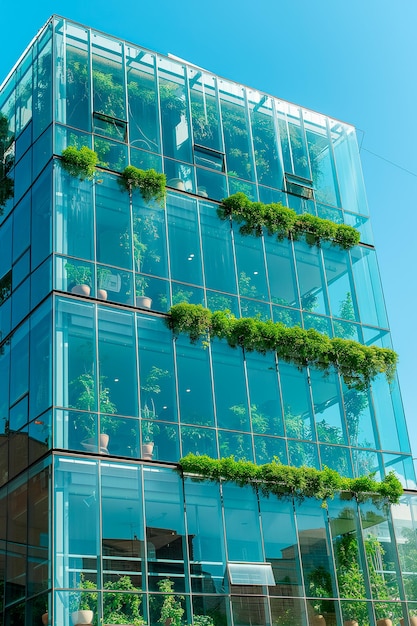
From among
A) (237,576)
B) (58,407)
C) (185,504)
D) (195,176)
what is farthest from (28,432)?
(195,176)

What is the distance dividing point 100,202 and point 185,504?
7814 mm

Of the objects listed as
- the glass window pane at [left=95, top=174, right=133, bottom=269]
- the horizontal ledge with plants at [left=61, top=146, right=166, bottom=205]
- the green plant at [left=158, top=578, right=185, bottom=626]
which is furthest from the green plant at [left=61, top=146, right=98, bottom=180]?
the green plant at [left=158, top=578, right=185, bottom=626]

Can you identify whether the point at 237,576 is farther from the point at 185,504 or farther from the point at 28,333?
the point at 28,333

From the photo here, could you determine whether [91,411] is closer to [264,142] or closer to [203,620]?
[203,620]

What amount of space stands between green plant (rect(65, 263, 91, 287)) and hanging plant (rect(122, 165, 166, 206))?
292cm

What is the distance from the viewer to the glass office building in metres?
19.0

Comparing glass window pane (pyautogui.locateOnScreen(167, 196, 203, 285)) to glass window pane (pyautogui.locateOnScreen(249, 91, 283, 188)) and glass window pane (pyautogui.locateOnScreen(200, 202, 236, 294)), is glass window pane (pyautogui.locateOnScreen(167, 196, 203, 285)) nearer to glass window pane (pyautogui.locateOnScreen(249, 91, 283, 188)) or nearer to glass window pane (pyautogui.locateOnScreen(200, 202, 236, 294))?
glass window pane (pyautogui.locateOnScreen(200, 202, 236, 294))

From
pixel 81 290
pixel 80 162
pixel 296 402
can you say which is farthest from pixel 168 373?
pixel 80 162

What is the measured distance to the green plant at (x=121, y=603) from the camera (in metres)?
18.1

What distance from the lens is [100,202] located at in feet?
73.9

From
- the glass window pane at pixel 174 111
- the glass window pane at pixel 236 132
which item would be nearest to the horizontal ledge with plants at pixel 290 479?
the glass window pane at pixel 174 111

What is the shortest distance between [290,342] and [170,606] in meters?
7.80

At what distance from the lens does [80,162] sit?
22.4 metres

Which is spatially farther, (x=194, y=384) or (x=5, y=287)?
(x=5, y=287)
